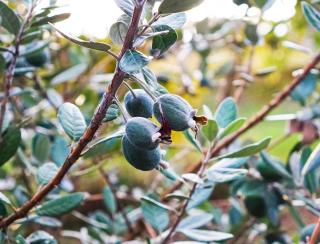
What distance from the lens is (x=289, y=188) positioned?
2.90 feet

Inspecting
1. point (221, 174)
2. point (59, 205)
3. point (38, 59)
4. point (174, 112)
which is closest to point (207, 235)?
point (221, 174)

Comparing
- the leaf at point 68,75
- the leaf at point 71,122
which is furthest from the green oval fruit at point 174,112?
the leaf at point 68,75

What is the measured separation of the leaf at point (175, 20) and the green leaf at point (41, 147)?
41cm

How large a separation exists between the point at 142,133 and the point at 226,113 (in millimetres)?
310

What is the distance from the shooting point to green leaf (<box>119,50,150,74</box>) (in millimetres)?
427

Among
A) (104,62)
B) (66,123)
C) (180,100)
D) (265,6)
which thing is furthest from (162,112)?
(104,62)

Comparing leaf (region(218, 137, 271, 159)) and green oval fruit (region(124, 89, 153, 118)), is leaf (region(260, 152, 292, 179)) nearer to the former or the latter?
leaf (region(218, 137, 271, 159))

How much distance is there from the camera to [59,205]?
0.65 metres

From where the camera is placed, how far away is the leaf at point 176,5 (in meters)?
0.46

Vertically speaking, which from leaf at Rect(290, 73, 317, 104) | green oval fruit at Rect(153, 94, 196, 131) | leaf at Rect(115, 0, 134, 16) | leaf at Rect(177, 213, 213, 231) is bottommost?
leaf at Rect(177, 213, 213, 231)

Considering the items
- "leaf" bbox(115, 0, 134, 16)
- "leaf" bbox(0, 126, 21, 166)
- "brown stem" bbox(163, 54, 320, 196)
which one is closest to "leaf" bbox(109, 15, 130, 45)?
"leaf" bbox(115, 0, 134, 16)

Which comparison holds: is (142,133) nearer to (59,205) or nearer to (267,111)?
(59,205)

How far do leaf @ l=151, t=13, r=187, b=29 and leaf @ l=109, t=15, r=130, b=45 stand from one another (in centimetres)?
3

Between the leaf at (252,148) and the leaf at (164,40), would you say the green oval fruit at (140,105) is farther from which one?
the leaf at (252,148)
